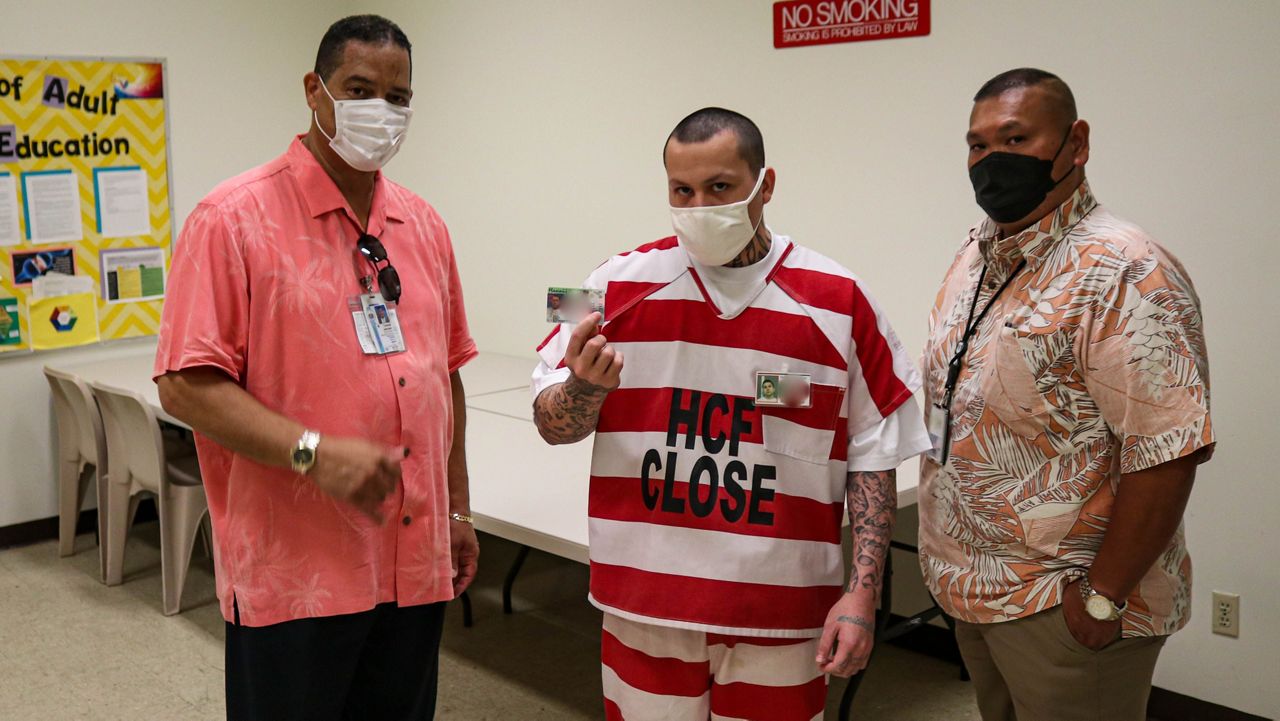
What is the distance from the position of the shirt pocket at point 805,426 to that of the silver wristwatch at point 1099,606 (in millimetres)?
467

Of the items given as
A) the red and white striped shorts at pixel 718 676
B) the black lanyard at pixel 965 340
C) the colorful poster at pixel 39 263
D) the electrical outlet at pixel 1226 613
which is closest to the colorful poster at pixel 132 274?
the colorful poster at pixel 39 263

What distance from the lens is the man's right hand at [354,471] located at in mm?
1491

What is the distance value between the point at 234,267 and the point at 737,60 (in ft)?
8.53

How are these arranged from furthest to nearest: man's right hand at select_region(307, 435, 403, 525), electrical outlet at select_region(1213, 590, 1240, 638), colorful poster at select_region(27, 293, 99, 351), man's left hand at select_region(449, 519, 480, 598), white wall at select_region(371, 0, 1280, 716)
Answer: colorful poster at select_region(27, 293, 99, 351) → electrical outlet at select_region(1213, 590, 1240, 638) → white wall at select_region(371, 0, 1280, 716) → man's left hand at select_region(449, 519, 480, 598) → man's right hand at select_region(307, 435, 403, 525)

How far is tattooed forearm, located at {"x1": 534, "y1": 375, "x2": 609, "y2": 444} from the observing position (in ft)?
5.21

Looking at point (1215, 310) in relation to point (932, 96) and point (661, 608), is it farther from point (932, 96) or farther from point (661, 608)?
point (661, 608)

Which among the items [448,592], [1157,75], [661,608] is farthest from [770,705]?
[1157,75]

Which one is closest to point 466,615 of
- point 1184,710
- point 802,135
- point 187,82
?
point 802,135

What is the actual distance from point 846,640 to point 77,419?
13.0ft

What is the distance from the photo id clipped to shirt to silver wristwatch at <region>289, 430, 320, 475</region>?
0.70 feet

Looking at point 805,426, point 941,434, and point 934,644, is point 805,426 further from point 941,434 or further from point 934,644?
point 934,644

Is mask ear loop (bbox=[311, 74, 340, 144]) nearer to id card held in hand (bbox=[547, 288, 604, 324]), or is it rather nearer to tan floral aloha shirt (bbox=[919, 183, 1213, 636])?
id card held in hand (bbox=[547, 288, 604, 324])

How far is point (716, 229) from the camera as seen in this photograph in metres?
1.58

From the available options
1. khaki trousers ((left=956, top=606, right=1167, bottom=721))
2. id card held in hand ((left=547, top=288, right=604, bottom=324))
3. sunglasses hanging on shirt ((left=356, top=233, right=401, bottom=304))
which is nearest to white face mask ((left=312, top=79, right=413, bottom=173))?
sunglasses hanging on shirt ((left=356, top=233, right=401, bottom=304))
